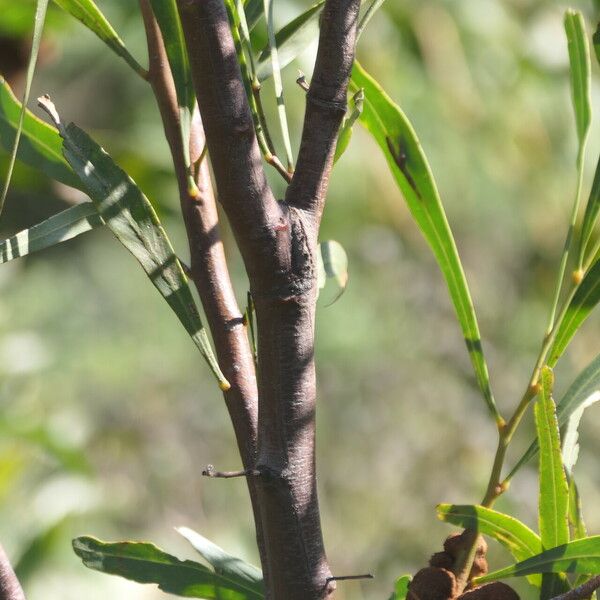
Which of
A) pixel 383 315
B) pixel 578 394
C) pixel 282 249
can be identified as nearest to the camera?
pixel 282 249

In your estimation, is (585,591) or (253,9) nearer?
(585,591)

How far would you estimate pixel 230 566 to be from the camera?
421 mm

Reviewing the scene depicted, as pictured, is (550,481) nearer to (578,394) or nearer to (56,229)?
(578,394)

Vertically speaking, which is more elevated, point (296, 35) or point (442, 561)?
point (296, 35)

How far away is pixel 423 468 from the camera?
10.2 ft

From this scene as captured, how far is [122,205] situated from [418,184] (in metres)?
0.14

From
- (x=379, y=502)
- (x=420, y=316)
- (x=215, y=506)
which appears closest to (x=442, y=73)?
(x=420, y=316)

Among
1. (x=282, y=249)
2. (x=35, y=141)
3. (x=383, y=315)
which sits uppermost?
(x=383, y=315)

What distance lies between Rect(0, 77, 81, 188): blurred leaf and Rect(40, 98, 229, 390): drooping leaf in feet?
0.22

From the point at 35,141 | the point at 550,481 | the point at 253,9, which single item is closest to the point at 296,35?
the point at 253,9

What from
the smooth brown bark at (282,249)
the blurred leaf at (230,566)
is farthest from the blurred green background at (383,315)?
the smooth brown bark at (282,249)

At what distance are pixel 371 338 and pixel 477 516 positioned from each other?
2.87 metres

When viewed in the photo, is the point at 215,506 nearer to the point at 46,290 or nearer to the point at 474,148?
the point at 46,290

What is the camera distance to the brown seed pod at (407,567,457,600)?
0.36 m
